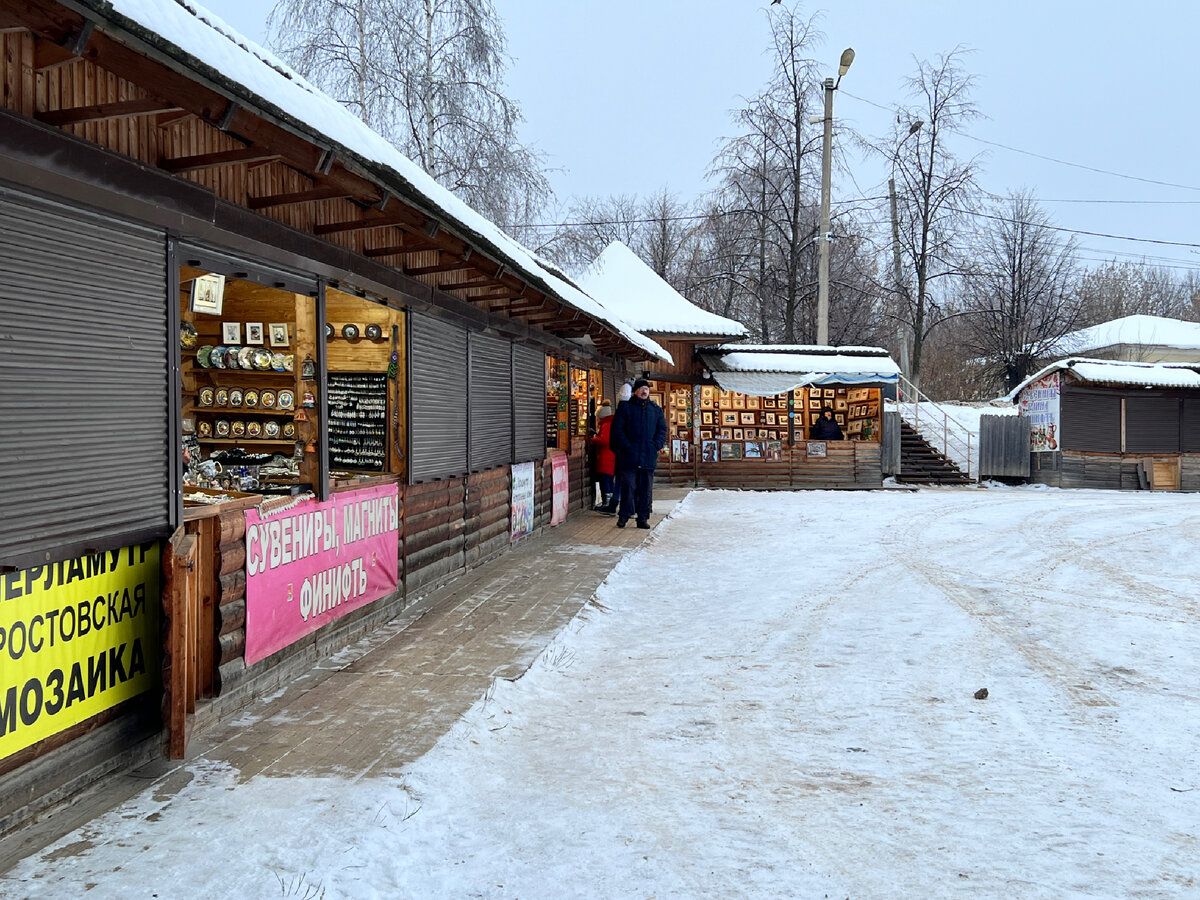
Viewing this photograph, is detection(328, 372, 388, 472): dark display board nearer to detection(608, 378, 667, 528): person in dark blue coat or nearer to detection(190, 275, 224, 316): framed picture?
detection(190, 275, 224, 316): framed picture

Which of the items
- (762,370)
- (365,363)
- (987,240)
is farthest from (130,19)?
(987,240)

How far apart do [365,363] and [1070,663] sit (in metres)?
5.50

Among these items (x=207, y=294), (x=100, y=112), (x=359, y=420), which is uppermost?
(x=100, y=112)

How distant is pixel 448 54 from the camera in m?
18.7

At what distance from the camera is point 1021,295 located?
32188 mm

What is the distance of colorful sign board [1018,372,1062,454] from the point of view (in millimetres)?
22453

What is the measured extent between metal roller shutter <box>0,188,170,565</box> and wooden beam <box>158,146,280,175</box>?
345 mm

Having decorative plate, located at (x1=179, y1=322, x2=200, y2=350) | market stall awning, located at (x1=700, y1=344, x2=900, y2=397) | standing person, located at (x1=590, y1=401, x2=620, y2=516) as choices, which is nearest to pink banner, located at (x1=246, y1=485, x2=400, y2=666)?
decorative plate, located at (x1=179, y1=322, x2=200, y2=350)

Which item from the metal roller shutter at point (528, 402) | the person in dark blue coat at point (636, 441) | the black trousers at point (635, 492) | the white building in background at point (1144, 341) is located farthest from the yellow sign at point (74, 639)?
the white building in background at point (1144, 341)

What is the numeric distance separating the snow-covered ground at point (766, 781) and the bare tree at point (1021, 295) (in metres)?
26.0

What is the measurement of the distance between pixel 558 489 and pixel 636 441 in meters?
1.49

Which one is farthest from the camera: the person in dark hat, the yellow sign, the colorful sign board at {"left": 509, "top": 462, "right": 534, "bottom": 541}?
the person in dark hat

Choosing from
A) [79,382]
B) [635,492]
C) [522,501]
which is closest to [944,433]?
[635,492]

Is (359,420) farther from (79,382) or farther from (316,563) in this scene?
(79,382)
